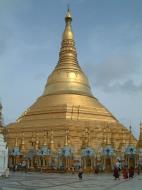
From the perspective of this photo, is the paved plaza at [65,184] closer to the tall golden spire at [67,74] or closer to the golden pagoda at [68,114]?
the golden pagoda at [68,114]

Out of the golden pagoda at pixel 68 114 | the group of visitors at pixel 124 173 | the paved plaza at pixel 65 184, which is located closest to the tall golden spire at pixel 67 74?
the golden pagoda at pixel 68 114

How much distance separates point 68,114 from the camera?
176ft

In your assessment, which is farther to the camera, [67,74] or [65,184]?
[67,74]

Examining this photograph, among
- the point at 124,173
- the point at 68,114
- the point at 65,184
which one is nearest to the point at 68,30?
the point at 68,114

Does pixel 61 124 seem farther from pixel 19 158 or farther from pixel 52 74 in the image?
pixel 52 74

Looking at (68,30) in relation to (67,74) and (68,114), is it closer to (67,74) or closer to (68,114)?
(67,74)

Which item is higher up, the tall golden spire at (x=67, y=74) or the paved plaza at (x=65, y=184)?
the tall golden spire at (x=67, y=74)

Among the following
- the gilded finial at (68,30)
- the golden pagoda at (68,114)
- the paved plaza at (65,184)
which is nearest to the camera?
the paved plaza at (65,184)

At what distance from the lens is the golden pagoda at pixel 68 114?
1986 inches

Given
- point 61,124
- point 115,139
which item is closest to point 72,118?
point 61,124

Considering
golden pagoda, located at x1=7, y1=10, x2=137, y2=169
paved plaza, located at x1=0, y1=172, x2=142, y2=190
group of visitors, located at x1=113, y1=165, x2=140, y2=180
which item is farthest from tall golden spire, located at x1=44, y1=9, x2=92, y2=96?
paved plaza, located at x1=0, y1=172, x2=142, y2=190

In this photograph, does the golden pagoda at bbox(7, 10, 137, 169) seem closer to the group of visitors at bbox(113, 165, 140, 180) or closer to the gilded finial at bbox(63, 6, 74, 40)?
the gilded finial at bbox(63, 6, 74, 40)

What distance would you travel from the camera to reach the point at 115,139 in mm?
52344

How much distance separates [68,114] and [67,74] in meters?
8.10
